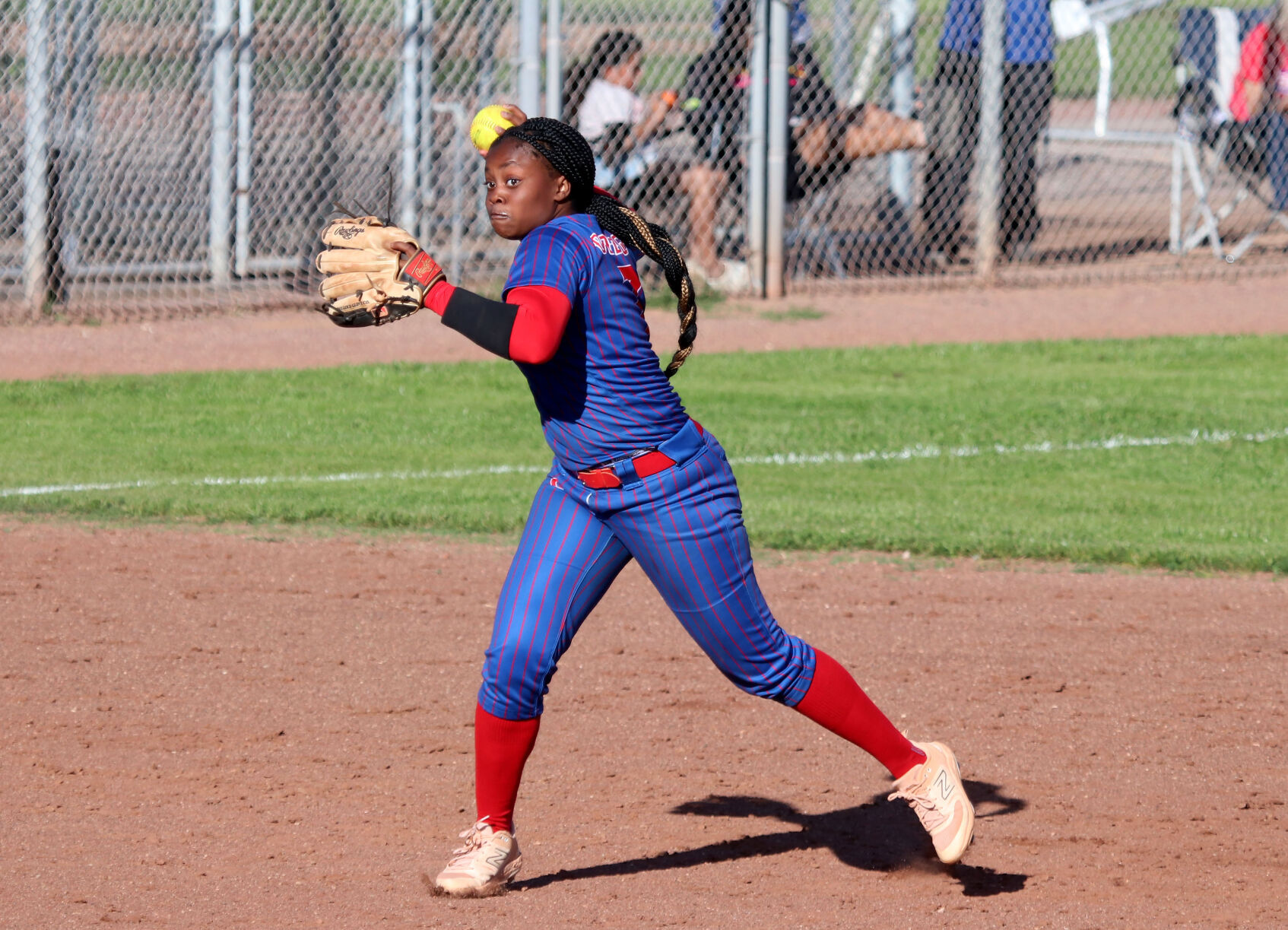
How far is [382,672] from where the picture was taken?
5.88 meters

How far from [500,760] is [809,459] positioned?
5.24m

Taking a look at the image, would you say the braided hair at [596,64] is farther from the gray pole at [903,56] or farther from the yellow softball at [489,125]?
the yellow softball at [489,125]

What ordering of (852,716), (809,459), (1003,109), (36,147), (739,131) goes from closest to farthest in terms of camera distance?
(852,716), (809,459), (36,147), (739,131), (1003,109)

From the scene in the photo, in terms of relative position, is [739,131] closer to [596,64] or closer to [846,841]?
[596,64]

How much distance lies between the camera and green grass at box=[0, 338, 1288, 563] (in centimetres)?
788

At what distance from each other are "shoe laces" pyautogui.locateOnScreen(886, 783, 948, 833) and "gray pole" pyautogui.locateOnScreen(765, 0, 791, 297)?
903 centimetres

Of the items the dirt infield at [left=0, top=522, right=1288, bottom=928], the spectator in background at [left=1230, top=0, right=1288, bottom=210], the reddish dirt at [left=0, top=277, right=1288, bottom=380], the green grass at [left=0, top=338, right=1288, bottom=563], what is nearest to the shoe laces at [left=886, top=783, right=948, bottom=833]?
the dirt infield at [left=0, top=522, right=1288, bottom=928]

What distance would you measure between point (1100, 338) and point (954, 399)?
235 centimetres

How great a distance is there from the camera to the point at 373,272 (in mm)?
3754

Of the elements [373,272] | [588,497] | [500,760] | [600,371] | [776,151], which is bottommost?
[500,760]

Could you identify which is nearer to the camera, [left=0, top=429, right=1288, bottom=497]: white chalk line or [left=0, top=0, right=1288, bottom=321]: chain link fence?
[left=0, top=429, right=1288, bottom=497]: white chalk line

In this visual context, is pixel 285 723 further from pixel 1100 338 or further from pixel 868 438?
pixel 1100 338

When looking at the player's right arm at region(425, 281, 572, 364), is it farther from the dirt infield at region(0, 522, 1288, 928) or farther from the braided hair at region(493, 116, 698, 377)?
the dirt infield at region(0, 522, 1288, 928)

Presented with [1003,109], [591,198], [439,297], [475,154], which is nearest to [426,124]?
[475,154]
